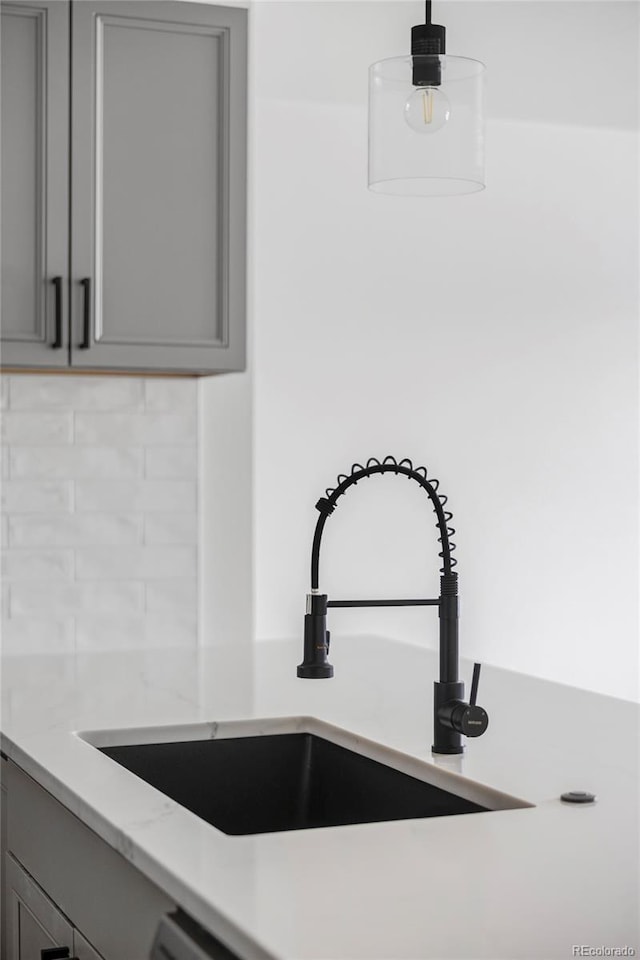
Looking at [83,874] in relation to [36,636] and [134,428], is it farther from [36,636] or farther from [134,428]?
[134,428]

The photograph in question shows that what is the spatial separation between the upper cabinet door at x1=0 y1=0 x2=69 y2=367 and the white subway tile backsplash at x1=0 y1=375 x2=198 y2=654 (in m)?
0.33

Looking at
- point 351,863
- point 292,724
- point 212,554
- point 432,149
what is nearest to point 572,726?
point 292,724

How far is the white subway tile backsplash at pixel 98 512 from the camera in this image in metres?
2.88

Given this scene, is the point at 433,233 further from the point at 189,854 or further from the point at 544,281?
the point at 189,854

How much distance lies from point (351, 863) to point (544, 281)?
245cm

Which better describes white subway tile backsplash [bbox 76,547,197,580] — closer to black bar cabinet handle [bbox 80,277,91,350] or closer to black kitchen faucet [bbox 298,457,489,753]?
black bar cabinet handle [bbox 80,277,91,350]

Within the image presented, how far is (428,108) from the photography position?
1.85 meters

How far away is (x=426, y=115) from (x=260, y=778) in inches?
44.1

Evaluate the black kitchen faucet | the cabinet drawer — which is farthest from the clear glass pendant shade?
the cabinet drawer

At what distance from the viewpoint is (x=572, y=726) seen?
6.72ft

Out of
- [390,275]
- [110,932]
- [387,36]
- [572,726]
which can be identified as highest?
[387,36]

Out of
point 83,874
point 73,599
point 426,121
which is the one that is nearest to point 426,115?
point 426,121

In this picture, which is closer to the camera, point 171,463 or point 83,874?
point 83,874

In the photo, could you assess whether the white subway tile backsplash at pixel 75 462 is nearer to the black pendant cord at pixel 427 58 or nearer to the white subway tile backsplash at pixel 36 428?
the white subway tile backsplash at pixel 36 428
